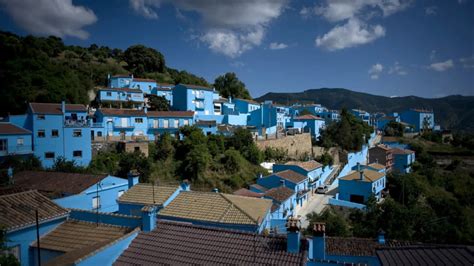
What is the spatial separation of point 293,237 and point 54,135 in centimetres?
2456

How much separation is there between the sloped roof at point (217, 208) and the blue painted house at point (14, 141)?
1670 centimetres

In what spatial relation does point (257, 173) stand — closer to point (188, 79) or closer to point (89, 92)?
point (89, 92)

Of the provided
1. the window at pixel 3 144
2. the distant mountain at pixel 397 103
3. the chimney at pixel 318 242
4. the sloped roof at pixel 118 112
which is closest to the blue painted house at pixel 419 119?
the distant mountain at pixel 397 103

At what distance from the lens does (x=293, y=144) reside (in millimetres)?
42531

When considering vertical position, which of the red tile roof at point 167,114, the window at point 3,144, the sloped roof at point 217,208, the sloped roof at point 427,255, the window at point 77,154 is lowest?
the sloped roof at point 217,208

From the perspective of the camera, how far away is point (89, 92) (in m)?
41.9

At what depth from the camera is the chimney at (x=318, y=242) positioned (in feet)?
30.1

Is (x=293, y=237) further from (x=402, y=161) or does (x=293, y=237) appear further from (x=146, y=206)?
(x=402, y=161)

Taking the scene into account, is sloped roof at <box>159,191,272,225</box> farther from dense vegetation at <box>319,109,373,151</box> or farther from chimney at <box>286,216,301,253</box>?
dense vegetation at <box>319,109,373,151</box>

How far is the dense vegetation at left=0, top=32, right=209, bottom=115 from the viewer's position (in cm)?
3114

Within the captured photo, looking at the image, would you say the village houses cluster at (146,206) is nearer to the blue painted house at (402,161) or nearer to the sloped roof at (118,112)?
the sloped roof at (118,112)

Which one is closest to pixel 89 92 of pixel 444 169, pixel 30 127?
pixel 30 127

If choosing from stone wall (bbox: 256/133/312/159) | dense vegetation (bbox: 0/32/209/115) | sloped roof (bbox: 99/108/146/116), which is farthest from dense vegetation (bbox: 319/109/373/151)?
sloped roof (bbox: 99/108/146/116)

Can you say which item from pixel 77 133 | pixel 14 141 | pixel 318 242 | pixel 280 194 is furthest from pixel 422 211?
pixel 14 141
